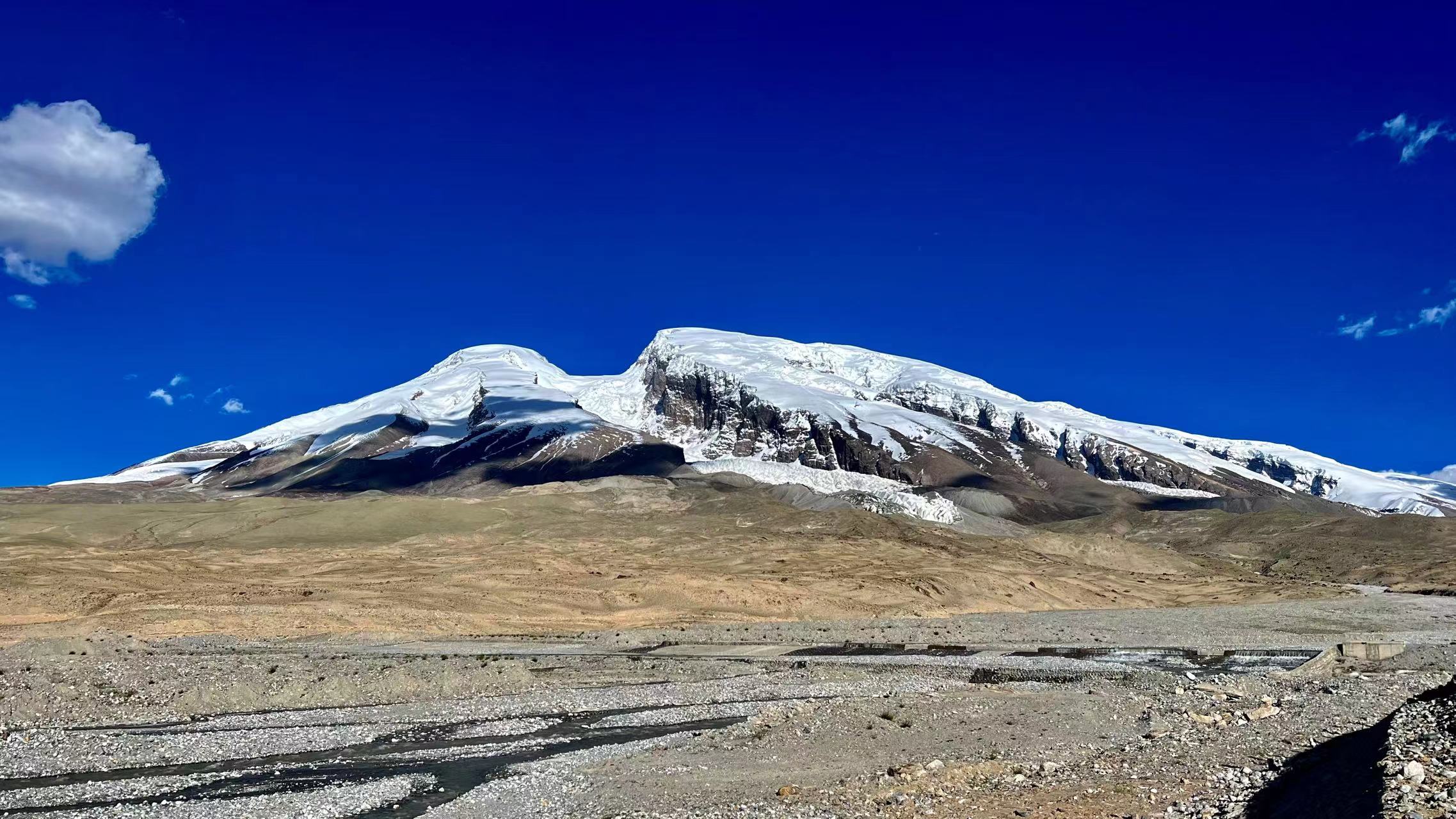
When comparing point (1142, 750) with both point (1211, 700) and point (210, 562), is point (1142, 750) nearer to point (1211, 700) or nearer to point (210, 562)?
point (1211, 700)

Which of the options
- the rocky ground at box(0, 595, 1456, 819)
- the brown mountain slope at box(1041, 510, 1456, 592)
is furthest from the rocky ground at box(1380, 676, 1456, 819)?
the brown mountain slope at box(1041, 510, 1456, 592)

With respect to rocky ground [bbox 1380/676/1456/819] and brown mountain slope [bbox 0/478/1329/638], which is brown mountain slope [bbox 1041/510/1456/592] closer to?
brown mountain slope [bbox 0/478/1329/638]

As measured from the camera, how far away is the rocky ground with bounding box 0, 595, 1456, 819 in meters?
18.7

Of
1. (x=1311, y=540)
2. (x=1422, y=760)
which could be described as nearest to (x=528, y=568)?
(x=1422, y=760)

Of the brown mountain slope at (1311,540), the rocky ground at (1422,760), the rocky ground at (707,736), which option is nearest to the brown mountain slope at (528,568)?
the brown mountain slope at (1311,540)

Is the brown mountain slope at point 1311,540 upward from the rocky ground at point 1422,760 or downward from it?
upward

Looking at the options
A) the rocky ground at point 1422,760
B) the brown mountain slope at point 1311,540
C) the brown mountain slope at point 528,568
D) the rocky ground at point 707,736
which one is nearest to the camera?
the rocky ground at point 1422,760

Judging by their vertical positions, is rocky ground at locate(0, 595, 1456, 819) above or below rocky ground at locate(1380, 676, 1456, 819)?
below

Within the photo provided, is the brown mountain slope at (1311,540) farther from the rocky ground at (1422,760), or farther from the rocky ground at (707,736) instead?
the rocky ground at (1422,760)

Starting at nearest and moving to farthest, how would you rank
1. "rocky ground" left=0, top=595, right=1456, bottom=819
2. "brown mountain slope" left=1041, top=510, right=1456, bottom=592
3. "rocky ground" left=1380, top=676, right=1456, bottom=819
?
"rocky ground" left=1380, top=676, right=1456, bottom=819
"rocky ground" left=0, top=595, right=1456, bottom=819
"brown mountain slope" left=1041, top=510, right=1456, bottom=592

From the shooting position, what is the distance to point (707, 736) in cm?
2669

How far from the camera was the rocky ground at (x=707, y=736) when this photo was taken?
61.2 feet

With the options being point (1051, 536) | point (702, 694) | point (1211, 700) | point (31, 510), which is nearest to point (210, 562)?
point (31, 510)

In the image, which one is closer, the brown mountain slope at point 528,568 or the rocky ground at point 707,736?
the rocky ground at point 707,736
